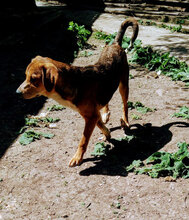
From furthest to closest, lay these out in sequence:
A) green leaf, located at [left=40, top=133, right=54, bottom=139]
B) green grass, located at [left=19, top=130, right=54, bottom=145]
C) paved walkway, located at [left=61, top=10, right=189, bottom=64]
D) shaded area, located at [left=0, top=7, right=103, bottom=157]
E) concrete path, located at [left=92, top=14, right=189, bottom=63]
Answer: paved walkway, located at [left=61, top=10, right=189, bottom=64] < concrete path, located at [left=92, top=14, right=189, bottom=63] < shaded area, located at [left=0, top=7, right=103, bottom=157] < green leaf, located at [left=40, top=133, right=54, bottom=139] < green grass, located at [left=19, top=130, right=54, bottom=145]

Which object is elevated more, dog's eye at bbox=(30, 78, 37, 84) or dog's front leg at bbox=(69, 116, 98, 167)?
dog's eye at bbox=(30, 78, 37, 84)

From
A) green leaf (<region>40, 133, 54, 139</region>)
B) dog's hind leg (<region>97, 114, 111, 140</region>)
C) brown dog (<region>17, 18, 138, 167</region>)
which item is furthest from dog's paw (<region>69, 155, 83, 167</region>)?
green leaf (<region>40, 133, 54, 139</region>)

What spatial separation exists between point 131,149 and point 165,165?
→ 73 cm

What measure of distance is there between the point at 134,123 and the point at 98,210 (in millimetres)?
2223

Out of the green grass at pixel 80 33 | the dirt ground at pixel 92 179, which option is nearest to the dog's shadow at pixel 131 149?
the dirt ground at pixel 92 179

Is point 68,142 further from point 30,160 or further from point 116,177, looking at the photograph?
point 116,177

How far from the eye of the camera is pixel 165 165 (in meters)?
3.79

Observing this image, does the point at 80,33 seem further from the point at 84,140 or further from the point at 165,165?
the point at 165,165

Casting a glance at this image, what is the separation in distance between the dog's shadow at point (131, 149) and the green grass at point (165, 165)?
0.17 meters

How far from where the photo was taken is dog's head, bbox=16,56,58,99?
350cm

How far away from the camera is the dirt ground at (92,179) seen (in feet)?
11.0

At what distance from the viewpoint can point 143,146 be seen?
4.43 metres

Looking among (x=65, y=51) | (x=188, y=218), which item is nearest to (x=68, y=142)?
(x=188, y=218)

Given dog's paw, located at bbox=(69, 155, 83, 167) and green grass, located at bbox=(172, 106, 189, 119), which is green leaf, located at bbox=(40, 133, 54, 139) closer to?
dog's paw, located at bbox=(69, 155, 83, 167)
